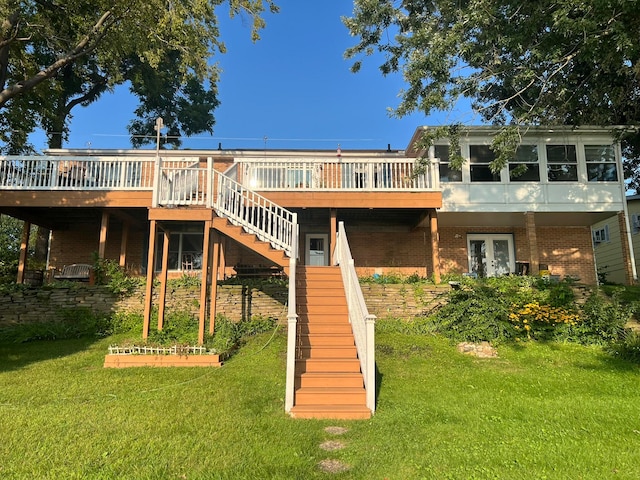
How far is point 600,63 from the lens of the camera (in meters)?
8.69

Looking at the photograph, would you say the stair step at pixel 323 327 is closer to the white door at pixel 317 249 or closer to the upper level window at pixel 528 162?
the white door at pixel 317 249

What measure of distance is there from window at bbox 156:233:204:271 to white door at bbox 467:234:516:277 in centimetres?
954

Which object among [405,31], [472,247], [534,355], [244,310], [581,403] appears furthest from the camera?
[472,247]

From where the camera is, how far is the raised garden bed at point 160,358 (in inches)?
292

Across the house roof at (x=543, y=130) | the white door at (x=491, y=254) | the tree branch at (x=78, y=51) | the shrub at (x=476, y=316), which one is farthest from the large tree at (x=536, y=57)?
the tree branch at (x=78, y=51)

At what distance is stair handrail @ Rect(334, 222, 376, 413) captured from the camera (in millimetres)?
5418

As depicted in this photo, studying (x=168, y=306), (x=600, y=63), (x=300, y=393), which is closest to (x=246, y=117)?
(x=168, y=306)

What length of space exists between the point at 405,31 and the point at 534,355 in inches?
437

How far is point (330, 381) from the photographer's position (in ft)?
19.2

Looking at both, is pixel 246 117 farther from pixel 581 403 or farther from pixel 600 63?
pixel 581 403

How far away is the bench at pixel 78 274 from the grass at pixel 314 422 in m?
4.32

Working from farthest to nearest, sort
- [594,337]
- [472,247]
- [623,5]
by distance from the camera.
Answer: [472,247]
[594,337]
[623,5]

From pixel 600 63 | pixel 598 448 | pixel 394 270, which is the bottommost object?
pixel 598 448

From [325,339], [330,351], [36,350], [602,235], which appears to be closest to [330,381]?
[330,351]
